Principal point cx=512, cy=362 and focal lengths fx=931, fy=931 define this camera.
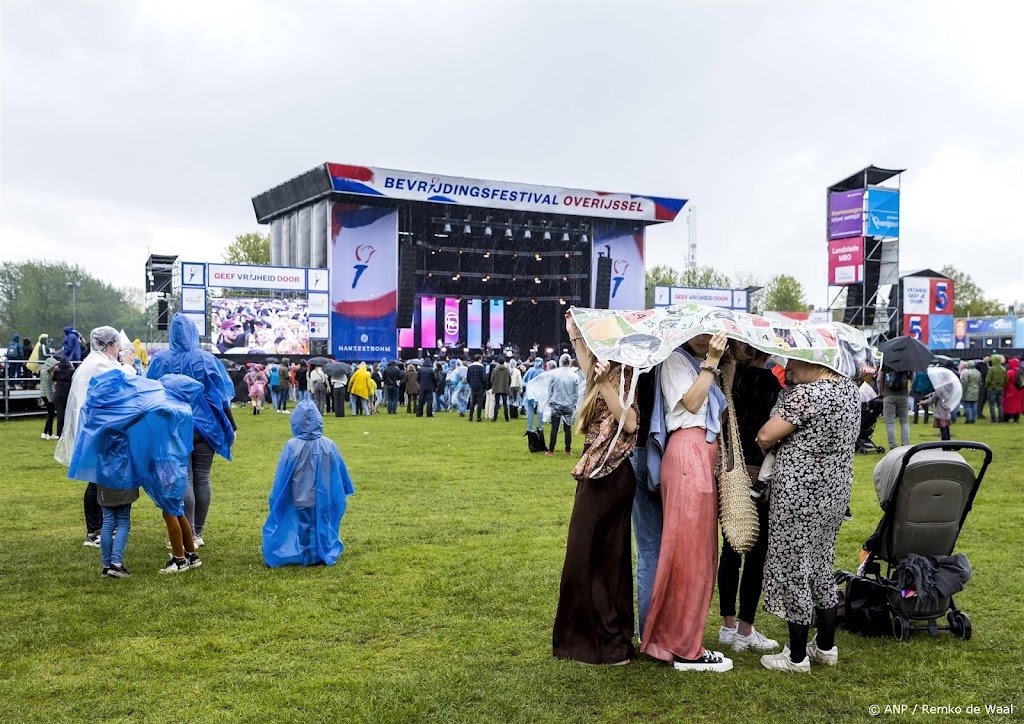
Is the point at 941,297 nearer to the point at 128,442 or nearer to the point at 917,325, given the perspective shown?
the point at 917,325

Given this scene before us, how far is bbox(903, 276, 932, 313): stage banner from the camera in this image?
37000mm

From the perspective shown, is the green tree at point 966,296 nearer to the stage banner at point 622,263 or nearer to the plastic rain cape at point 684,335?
the stage banner at point 622,263

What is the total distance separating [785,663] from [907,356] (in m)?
8.91

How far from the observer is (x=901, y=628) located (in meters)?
4.72

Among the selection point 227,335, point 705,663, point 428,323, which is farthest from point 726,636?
point 428,323

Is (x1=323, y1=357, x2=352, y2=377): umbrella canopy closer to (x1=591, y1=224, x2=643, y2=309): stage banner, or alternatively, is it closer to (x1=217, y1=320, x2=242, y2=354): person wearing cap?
(x1=217, y1=320, x2=242, y2=354): person wearing cap

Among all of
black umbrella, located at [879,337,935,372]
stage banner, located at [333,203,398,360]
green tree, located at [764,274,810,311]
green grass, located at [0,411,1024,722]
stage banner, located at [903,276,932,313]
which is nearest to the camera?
green grass, located at [0,411,1024,722]

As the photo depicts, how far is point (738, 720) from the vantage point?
3736 mm

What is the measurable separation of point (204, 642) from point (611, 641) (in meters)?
2.11

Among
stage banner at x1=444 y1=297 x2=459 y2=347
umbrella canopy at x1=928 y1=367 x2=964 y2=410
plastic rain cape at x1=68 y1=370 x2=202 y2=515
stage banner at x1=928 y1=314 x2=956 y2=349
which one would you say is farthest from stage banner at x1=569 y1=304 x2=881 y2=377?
stage banner at x1=928 y1=314 x2=956 y2=349

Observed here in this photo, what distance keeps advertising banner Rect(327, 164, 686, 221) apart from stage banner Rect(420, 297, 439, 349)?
185 inches

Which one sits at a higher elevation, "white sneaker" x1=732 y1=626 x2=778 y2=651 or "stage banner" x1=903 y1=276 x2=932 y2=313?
"stage banner" x1=903 y1=276 x2=932 y2=313

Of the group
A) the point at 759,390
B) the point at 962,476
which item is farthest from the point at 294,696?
the point at 962,476

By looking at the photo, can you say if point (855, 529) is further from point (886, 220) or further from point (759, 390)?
point (886, 220)
